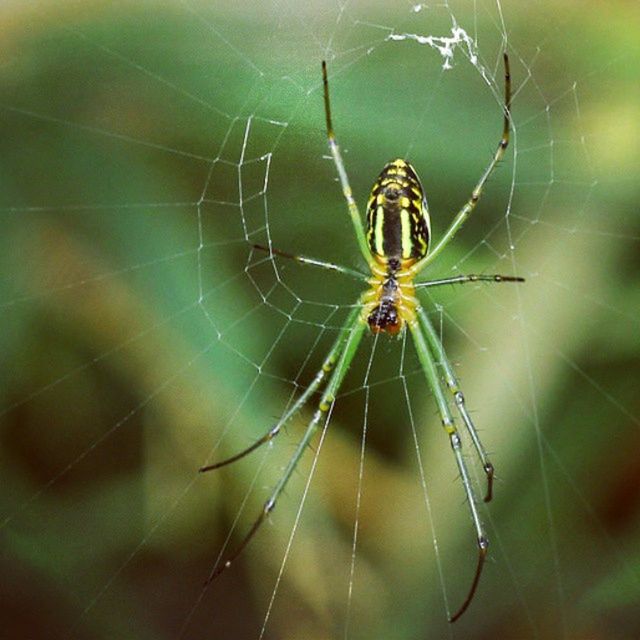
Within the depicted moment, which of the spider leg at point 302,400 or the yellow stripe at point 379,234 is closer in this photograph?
the yellow stripe at point 379,234

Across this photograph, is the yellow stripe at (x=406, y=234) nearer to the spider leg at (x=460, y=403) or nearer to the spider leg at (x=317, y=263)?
the spider leg at (x=317, y=263)

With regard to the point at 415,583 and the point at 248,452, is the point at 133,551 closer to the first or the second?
the point at 248,452

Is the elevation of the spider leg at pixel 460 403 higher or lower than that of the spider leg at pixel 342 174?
lower

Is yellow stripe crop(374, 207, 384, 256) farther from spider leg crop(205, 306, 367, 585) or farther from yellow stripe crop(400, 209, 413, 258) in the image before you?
spider leg crop(205, 306, 367, 585)

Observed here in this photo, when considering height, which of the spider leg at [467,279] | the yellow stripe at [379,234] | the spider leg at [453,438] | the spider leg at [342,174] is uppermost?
the spider leg at [342,174]

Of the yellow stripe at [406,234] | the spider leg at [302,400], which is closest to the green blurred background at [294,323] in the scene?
the spider leg at [302,400]

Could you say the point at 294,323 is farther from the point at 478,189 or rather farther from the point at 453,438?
the point at 478,189

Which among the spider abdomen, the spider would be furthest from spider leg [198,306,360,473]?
the spider abdomen

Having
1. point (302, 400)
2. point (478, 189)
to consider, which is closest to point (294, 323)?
point (302, 400)
